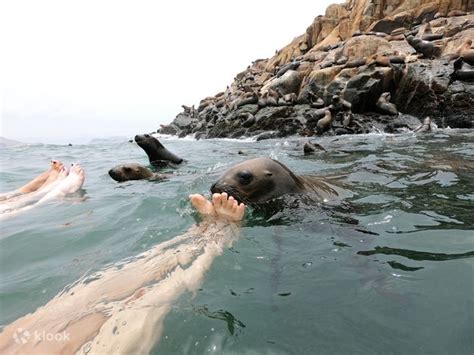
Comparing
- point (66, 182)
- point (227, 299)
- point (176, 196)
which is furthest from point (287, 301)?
point (66, 182)

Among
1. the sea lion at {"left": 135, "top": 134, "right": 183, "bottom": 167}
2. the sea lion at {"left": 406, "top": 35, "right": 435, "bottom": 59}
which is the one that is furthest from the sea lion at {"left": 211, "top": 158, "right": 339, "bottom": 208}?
the sea lion at {"left": 406, "top": 35, "right": 435, "bottom": 59}

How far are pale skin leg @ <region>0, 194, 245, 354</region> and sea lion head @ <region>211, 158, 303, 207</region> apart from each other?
0.64 metres

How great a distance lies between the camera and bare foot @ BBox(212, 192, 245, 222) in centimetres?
381

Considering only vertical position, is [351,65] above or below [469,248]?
above

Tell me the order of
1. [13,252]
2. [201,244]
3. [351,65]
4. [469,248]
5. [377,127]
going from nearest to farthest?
[469,248]
[201,244]
[13,252]
[377,127]
[351,65]

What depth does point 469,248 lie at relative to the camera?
307 cm

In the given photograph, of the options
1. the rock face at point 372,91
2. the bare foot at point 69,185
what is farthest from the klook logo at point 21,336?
the rock face at point 372,91

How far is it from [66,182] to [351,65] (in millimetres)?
16292

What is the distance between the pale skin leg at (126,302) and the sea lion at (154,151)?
21.3 ft

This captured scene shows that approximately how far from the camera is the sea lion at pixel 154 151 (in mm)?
9727

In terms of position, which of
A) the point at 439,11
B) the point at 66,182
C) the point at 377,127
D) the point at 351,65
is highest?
the point at 439,11

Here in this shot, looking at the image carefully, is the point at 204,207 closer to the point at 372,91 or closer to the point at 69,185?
the point at 69,185

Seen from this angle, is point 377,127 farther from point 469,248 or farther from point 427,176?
point 469,248

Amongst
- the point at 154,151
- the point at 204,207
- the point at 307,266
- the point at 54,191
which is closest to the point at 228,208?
the point at 204,207
